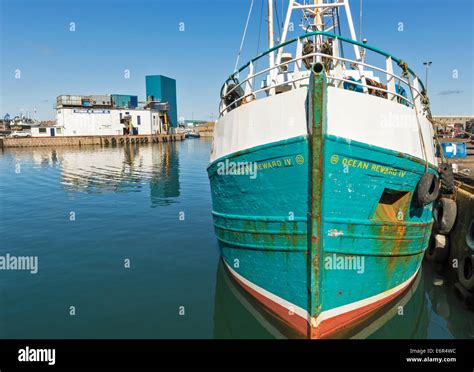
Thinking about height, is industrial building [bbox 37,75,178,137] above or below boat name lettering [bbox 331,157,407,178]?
above

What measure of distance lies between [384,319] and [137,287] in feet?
19.7

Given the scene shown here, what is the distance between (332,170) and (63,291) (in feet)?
23.8

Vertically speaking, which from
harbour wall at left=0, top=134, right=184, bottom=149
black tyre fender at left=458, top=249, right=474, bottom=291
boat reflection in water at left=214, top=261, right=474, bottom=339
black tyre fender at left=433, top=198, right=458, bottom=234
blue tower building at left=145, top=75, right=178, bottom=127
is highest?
blue tower building at left=145, top=75, right=178, bottom=127

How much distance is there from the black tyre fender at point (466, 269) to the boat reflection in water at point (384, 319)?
47cm

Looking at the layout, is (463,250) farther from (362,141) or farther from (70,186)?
(70,186)

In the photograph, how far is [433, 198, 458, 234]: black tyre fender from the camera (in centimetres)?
988

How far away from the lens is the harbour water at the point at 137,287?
699cm

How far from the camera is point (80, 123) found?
7075 cm

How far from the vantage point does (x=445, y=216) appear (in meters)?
9.93

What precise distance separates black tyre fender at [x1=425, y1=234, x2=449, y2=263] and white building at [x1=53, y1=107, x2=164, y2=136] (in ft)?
239

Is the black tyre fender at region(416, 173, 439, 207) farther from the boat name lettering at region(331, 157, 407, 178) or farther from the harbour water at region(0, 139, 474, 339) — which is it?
the harbour water at region(0, 139, 474, 339)

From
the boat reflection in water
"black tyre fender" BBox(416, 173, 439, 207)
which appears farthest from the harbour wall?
"black tyre fender" BBox(416, 173, 439, 207)

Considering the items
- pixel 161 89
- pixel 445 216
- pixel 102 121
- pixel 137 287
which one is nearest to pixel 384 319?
pixel 445 216

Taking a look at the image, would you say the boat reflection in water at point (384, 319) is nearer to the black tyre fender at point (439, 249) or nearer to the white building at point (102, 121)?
the black tyre fender at point (439, 249)
